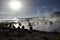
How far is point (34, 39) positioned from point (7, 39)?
32.1 ft

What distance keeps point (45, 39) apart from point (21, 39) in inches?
→ 337

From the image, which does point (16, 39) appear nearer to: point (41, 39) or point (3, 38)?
point (3, 38)

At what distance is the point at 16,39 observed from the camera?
45.2m

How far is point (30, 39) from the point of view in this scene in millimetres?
44125

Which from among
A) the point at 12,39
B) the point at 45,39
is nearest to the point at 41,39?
the point at 45,39

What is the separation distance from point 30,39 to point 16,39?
515 cm

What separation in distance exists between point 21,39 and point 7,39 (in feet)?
16.7

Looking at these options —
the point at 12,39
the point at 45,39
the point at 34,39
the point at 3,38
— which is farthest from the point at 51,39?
the point at 3,38

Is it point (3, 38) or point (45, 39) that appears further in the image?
point (3, 38)

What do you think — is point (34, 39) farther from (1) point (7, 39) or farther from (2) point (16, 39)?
(1) point (7, 39)

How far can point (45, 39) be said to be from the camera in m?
43.7

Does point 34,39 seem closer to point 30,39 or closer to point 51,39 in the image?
point 30,39

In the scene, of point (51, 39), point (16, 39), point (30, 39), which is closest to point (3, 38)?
point (16, 39)

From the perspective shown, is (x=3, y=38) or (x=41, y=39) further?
(x=3, y=38)
